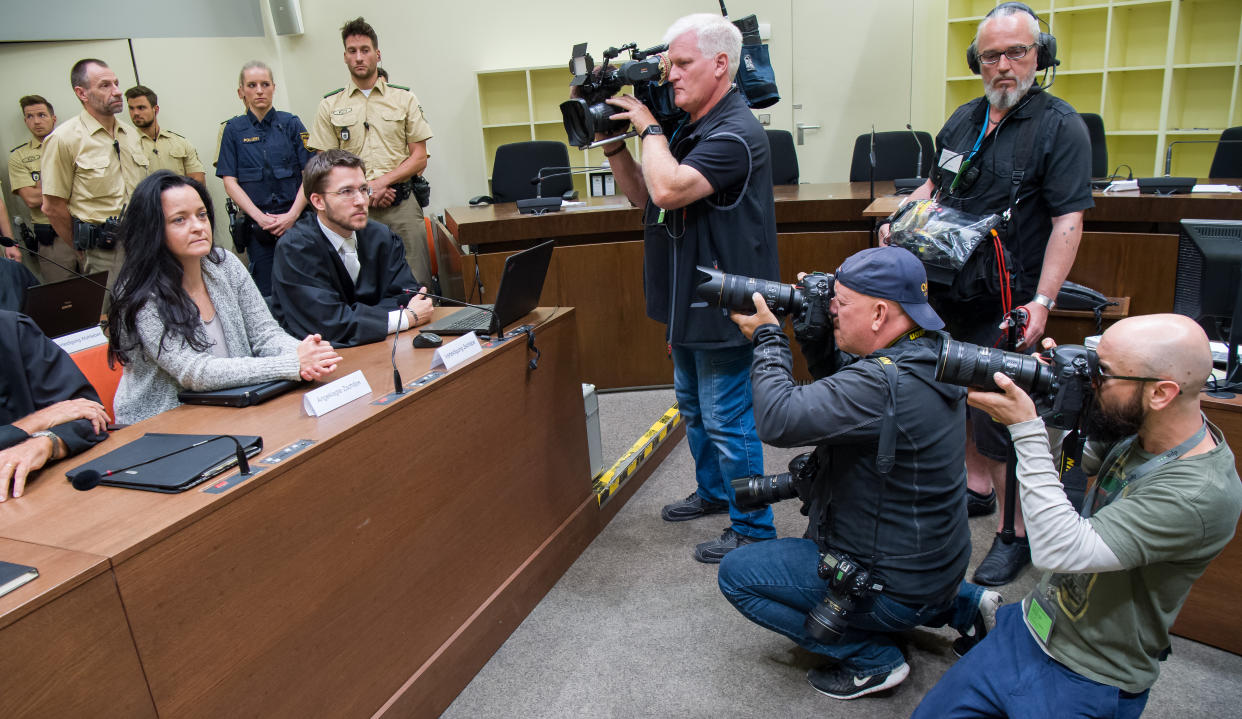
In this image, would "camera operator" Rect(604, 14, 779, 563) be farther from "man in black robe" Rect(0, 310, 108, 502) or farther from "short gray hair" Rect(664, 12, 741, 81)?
"man in black robe" Rect(0, 310, 108, 502)

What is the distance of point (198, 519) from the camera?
1.21 meters

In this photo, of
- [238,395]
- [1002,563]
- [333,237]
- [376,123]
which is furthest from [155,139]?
[1002,563]

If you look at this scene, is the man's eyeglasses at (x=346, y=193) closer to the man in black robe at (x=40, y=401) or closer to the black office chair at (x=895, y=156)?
the man in black robe at (x=40, y=401)

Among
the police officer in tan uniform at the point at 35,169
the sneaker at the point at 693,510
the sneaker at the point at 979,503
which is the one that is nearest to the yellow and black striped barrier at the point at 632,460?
the sneaker at the point at 693,510

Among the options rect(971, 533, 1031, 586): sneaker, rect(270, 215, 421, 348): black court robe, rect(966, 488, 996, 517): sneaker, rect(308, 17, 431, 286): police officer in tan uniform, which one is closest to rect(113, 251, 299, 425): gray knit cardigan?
rect(270, 215, 421, 348): black court robe

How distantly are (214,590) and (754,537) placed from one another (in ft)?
4.81

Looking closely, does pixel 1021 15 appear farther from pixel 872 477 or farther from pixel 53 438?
pixel 53 438

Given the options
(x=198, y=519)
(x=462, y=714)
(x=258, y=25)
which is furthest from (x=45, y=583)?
(x=258, y=25)

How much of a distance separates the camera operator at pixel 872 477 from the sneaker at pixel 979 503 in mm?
750

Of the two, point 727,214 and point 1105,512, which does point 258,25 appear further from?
point 1105,512

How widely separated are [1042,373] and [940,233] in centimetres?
84

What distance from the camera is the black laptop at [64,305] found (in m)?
2.46

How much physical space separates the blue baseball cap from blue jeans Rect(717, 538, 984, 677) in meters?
0.56

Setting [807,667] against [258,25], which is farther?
[258,25]
